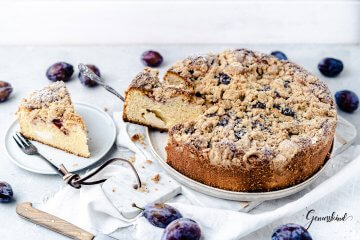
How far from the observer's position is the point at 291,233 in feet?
8.98

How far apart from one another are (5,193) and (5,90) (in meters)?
1.00

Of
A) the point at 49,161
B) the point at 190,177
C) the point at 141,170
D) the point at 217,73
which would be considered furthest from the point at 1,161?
the point at 217,73

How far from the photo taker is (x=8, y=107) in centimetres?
382

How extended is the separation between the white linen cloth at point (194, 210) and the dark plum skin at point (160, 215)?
3cm

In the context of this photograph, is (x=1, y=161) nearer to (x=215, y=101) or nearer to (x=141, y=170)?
(x=141, y=170)

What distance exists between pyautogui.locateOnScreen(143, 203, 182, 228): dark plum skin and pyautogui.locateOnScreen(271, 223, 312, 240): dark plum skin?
482 mm

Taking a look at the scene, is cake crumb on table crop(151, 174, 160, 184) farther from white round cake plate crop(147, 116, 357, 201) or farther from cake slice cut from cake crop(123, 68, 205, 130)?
cake slice cut from cake crop(123, 68, 205, 130)

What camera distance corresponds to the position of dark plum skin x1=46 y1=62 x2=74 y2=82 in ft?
13.1

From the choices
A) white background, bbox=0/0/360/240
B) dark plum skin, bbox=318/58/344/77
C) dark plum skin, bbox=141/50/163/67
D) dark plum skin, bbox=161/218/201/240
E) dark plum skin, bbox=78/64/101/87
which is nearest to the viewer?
dark plum skin, bbox=161/218/201/240

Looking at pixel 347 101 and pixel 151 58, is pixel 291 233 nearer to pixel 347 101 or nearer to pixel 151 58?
pixel 347 101

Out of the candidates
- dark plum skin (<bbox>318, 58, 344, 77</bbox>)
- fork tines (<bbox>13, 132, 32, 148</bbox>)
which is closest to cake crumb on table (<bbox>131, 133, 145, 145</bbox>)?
fork tines (<bbox>13, 132, 32, 148</bbox>)

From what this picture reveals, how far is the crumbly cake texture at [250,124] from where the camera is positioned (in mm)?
2910

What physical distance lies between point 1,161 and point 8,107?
554mm

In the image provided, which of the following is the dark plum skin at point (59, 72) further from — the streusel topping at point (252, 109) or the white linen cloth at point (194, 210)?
the white linen cloth at point (194, 210)
